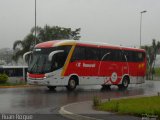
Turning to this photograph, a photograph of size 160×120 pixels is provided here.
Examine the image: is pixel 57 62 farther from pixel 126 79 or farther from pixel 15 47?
pixel 15 47

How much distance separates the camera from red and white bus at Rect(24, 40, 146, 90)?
29.2 m

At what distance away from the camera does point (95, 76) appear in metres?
32.2

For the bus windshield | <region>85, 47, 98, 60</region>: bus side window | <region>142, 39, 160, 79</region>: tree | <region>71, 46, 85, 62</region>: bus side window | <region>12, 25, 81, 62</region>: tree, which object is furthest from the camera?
<region>142, 39, 160, 79</region>: tree

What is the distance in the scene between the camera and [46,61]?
96.1 feet

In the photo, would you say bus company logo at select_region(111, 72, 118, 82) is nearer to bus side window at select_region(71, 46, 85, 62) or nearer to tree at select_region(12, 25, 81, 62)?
bus side window at select_region(71, 46, 85, 62)

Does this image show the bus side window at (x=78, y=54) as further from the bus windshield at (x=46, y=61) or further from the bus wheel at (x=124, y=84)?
the bus wheel at (x=124, y=84)

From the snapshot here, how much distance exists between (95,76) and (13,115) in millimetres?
17518

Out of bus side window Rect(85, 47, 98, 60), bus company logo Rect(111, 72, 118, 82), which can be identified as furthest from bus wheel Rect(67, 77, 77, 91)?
bus company logo Rect(111, 72, 118, 82)

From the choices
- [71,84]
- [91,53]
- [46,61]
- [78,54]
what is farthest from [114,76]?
[46,61]

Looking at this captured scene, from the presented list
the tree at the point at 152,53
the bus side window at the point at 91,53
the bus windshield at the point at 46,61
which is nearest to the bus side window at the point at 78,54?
the bus side window at the point at 91,53

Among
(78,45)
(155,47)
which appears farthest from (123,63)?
(155,47)

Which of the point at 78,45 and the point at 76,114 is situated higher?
the point at 78,45

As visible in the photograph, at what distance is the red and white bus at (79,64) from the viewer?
95.8ft

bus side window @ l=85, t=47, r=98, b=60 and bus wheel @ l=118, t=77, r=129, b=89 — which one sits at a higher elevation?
bus side window @ l=85, t=47, r=98, b=60
